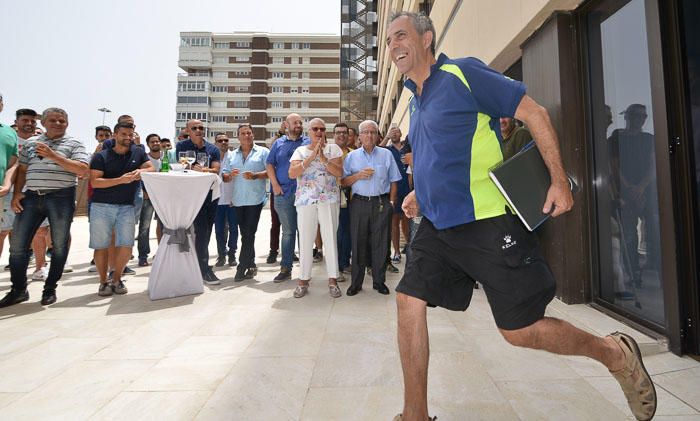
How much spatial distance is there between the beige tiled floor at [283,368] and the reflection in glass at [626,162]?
40cm

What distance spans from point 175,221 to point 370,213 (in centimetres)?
219

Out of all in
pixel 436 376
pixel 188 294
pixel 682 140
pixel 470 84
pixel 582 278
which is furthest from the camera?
pixel 188 294

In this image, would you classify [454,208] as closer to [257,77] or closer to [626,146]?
[626,146]

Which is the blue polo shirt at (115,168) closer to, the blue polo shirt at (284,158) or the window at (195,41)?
the blue polo shirt at (284,158)

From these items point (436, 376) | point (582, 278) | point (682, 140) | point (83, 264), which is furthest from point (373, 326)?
point (83, 264)

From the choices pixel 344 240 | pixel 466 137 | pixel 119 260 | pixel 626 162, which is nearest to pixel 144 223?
pixel 119 260

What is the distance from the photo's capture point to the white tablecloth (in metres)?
3.89

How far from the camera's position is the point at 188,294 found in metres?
4.12

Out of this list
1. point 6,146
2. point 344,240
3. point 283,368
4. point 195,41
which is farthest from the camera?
point 195,41

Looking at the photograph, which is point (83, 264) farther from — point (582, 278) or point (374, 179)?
point (582, 278)

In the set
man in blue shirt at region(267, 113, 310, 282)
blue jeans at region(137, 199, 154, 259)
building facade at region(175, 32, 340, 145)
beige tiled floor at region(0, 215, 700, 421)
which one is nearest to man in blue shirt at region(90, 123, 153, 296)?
beige tiled floor at region(0, 215, 700, 421)

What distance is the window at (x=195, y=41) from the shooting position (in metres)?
60.9

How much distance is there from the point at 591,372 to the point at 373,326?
5.05 ft

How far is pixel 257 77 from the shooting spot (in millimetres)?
60469
